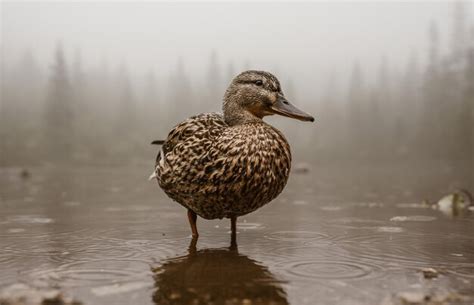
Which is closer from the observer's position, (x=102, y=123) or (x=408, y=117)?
(x=102, y=123)

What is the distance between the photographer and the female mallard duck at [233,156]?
14.0 ft

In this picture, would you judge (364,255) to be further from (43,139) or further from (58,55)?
(58,55)

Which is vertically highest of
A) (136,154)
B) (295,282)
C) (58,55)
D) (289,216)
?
(58,55)

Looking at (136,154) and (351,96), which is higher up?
(351,96)

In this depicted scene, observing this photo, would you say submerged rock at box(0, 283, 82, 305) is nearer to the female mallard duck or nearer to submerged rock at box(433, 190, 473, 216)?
the female mallard duck

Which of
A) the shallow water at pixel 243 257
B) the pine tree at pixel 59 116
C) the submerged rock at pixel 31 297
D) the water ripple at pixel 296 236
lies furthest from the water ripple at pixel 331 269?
the pine tree at pixel 59 116

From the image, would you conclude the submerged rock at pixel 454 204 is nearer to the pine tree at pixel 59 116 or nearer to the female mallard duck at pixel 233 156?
the female mallard duck at pixel 233 156

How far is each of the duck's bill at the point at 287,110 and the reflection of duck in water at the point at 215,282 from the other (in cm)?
145

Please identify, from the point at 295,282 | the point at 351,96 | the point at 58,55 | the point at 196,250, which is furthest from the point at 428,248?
the point at 351,96

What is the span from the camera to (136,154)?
192 feet

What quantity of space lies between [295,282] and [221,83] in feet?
318

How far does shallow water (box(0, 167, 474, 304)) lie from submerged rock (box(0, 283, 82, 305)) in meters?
0.09

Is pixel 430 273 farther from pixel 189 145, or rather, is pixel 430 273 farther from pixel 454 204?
pixel 454 204

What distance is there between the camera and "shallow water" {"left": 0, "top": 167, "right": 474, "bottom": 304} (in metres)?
3.11
